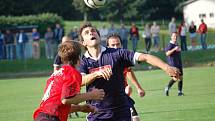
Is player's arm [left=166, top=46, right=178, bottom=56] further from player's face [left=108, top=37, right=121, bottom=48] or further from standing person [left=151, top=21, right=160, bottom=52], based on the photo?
standing person [left=151, top=21, right=160, bottom=52]

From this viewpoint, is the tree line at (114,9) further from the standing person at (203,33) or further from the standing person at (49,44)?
the standing person at (203,33)

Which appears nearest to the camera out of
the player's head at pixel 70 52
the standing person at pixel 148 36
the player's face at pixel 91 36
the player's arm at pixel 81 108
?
the player's head at pixel 70 52

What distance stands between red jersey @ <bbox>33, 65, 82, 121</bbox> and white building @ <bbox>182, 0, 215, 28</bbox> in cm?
7622

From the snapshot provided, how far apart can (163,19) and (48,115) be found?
80.4 m

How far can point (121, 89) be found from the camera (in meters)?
8.48

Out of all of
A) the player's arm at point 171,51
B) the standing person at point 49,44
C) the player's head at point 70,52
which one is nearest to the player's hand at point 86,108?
the player's head at point 70,52

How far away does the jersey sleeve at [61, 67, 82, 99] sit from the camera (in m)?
7.21

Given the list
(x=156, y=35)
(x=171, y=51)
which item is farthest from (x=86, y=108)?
(x=156, y=35)

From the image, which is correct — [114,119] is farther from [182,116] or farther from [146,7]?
[146,7]

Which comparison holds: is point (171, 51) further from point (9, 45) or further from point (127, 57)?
point (9, 45)

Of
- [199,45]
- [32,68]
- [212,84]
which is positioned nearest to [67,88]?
[212,84]

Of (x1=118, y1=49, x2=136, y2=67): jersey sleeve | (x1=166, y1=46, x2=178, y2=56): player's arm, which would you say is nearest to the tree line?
(x1=166, y1=46, x2=178, y2=56): player's arm

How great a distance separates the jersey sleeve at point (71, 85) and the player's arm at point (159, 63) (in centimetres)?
93

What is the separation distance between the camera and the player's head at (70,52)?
7176 millimetres
